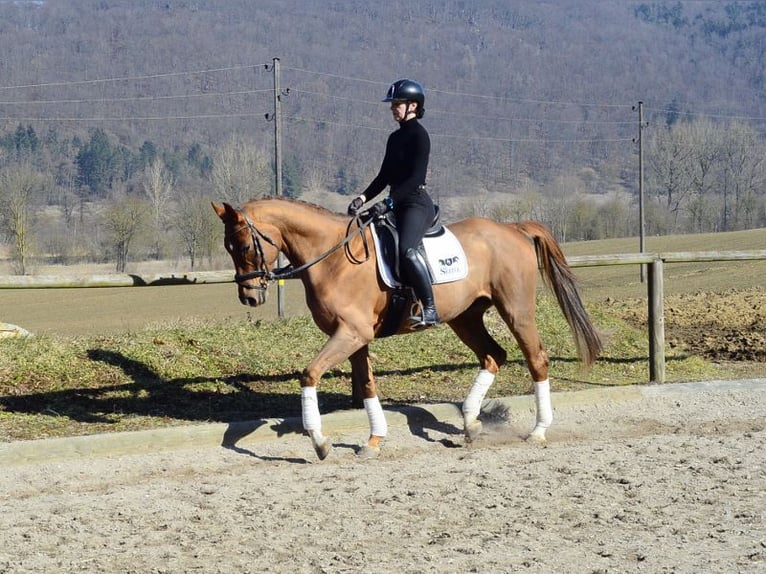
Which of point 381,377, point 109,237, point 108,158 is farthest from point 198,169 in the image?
point 381,377

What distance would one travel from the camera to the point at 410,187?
801 cm

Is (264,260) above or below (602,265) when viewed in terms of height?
above

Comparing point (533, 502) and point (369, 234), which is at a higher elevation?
point (369, 234)

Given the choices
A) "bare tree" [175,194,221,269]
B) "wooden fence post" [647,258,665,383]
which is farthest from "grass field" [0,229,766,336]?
"wooden fence post" [647,258,665,383]

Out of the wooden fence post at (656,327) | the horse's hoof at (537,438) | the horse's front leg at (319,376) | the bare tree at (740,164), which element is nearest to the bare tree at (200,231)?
the wooden fence post at (656,327)

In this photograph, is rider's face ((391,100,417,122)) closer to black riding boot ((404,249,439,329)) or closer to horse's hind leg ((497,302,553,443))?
black riding boot ((404,249,439,329))

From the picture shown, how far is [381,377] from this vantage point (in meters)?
11.2

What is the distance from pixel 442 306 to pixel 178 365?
3.61 metres

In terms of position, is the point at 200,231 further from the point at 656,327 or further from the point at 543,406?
the point at 543,406

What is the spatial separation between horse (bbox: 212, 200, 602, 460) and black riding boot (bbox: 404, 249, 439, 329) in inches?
6.8

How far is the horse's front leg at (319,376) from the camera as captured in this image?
759cm

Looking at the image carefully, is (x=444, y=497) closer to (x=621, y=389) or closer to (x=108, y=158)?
(x=621, y=389)

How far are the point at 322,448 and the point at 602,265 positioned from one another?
5.05 meters

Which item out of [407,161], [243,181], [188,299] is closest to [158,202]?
[243,181]
